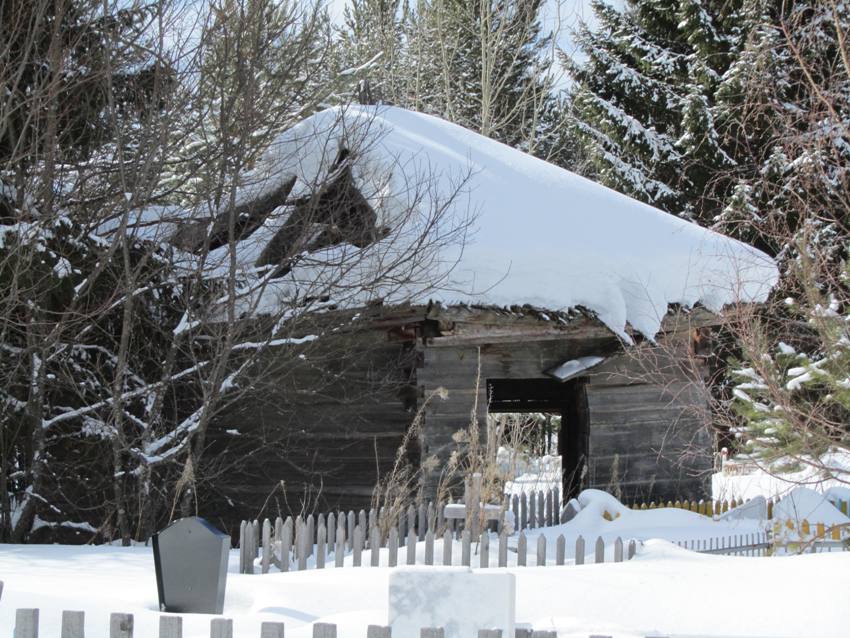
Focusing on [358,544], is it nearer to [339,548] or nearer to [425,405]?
[339,548]

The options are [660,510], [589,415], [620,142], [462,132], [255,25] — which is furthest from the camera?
[620,142]

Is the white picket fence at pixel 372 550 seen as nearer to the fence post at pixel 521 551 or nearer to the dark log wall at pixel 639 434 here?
the fence post at pixel 521 551

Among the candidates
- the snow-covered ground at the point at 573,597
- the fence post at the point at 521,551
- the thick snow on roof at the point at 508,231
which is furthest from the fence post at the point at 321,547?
the thick snow on roof at the point at 508,231

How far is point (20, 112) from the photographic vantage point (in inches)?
451

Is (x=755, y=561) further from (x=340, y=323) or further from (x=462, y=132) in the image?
(x=462, y=132)

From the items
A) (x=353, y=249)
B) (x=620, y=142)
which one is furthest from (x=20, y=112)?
(x=620, y=142)

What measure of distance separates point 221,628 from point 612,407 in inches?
422

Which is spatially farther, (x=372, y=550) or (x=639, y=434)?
(x=639, y=434)

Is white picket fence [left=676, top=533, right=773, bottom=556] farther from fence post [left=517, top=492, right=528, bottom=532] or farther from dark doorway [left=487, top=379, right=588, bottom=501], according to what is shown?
dark doorway [left=487, top=379, right=588, bottom=501]

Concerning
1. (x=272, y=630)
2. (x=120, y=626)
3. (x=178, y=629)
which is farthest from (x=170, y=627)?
(x=272, y=630)

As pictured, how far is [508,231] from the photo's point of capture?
13.9 metres

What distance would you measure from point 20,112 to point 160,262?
2.16m

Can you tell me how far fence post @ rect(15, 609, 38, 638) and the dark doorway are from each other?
32.6 feet

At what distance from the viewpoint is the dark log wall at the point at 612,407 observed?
43.6 ft
